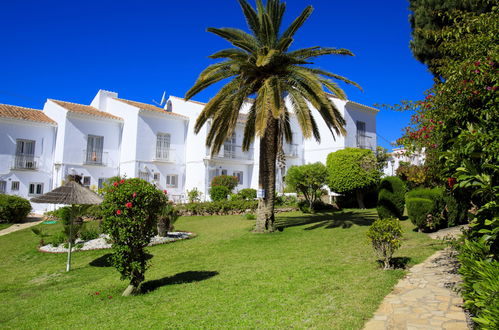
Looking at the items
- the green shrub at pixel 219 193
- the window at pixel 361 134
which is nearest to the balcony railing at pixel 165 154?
the green shrub at pixel 219 193

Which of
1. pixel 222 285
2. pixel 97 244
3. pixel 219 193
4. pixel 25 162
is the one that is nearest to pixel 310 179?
pixel 219 193

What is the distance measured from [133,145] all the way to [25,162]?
772cm

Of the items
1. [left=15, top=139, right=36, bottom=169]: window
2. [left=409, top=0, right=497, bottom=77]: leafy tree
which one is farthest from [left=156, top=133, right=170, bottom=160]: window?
[left=409, top=0, right=497, bottom=77]: leafy tree

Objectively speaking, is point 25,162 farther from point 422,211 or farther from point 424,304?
point 424,304

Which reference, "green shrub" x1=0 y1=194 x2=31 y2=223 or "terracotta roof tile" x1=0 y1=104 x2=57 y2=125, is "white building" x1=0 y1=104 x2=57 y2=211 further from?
"green shrub" x1=0 y1=194 x2=31 y2=223

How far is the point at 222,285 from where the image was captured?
24.4 feet

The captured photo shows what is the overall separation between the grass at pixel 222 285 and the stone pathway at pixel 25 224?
223 inches

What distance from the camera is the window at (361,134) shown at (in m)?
31.6

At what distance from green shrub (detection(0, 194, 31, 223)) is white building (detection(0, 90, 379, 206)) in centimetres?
477

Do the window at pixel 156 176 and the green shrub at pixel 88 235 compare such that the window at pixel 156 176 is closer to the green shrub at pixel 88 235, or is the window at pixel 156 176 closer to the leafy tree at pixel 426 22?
the green shrub at pixel 88 235

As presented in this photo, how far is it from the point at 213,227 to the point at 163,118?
52.1 feet

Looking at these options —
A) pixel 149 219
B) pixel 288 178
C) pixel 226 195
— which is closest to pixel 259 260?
pixel 149 219

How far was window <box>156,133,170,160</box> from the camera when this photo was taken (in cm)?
3019

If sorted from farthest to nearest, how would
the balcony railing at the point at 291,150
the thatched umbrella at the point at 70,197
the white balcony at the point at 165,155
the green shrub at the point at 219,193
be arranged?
1. the balcony railing at the point at 291,150
2. the white balcony at the point at 165,155
3. the green shrub at the point at 219,193
4. the thatched umbrella at the point at 70,197
